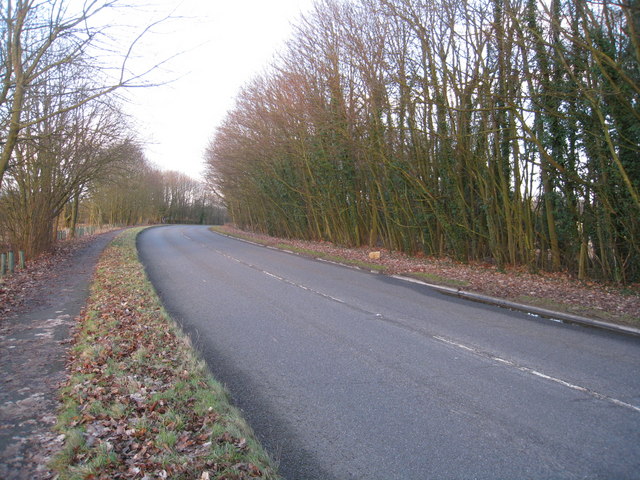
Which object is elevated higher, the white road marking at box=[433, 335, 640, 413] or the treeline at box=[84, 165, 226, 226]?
the treeline at box=[84, 165, 226, 226]

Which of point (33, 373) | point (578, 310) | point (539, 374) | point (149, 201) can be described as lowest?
point (33, 373)

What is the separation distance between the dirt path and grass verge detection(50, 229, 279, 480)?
17 cm

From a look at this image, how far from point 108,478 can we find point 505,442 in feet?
10.5

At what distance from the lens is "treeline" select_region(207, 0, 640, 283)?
1057 cm

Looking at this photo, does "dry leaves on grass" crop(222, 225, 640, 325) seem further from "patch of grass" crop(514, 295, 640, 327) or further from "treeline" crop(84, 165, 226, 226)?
"treeline" crop(84, 165, 226, 226)

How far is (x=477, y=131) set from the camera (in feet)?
48.2

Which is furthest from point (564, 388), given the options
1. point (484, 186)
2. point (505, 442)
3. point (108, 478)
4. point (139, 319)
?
point (484, 186)

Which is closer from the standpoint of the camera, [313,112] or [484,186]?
[484,186]

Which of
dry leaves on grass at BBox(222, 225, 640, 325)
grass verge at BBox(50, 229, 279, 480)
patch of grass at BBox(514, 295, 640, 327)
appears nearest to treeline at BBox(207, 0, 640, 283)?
dry leaves on grass at BBox(222, 225, 640, 325)

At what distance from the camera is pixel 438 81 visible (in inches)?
599

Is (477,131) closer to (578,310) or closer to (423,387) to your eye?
(578,310)

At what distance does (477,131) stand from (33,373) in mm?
13929

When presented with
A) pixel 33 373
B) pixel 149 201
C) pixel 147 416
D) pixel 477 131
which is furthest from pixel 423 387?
pixel 149 201

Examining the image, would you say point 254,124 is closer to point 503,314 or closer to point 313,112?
point 313,112
